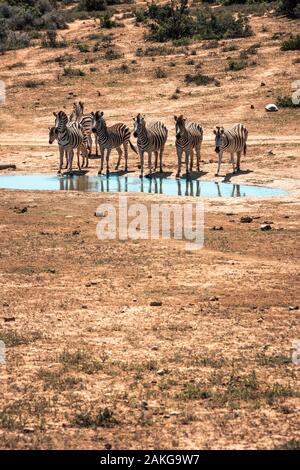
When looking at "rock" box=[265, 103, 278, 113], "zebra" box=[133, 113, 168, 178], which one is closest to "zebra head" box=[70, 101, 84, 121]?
"zebra" box=[133, 113, 168, 178]

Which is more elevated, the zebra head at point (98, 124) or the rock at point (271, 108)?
the zebra head at point (98, 124)

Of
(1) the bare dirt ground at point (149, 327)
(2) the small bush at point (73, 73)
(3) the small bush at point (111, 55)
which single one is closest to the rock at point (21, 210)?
(1) the bare dirt ground at point (149, 327)

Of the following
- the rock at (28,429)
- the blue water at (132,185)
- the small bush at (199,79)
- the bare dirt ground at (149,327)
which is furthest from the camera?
the small bush at (199,79)

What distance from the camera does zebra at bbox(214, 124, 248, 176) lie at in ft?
83.7

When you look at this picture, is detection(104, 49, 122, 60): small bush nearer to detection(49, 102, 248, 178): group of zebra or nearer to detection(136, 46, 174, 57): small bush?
detection(136, 46, 174, 57): small bush

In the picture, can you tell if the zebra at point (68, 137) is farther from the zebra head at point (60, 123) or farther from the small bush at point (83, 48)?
the small bush at point (83, 48)

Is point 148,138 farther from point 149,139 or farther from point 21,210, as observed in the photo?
point 21,210

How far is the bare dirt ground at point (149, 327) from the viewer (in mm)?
8469

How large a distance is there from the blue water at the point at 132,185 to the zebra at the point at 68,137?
2.50 ft

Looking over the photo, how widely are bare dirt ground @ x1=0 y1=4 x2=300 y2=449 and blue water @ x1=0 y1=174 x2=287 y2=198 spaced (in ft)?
2.63

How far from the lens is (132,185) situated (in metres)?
24.6

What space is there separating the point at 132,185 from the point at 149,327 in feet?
43.1

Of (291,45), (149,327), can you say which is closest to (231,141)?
(149,327)
